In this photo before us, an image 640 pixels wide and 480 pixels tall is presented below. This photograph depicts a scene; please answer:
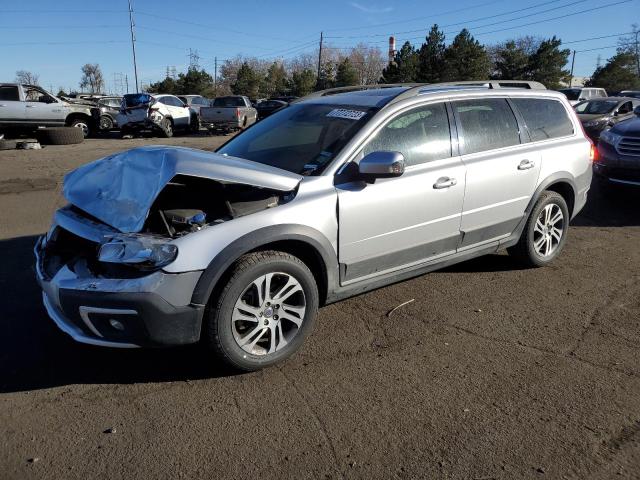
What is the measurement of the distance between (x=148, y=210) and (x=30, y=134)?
17.6 meters

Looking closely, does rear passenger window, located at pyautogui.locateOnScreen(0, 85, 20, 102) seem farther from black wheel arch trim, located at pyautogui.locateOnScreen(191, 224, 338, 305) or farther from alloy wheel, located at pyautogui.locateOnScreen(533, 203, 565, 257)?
alloy wheel, located at pyautogui.locateOnScreen(533, 203, 565, 257)

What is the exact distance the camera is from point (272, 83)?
76.6 meters

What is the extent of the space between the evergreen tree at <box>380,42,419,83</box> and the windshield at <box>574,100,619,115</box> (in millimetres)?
27618

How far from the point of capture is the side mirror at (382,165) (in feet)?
11.1

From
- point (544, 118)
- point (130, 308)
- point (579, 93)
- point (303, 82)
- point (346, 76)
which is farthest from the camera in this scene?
point (303, 82)

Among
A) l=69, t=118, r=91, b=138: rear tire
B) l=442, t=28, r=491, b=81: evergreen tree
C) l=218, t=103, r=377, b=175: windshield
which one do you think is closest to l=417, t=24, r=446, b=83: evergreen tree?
l=442, t=28, r=491, b=81: evergreen tree

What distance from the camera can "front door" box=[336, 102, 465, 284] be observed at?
358 centimetres

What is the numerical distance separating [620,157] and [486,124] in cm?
455

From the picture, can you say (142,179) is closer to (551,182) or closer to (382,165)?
(382,165)

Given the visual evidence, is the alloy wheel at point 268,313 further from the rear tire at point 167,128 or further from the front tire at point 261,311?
the rear tire at point 167,128

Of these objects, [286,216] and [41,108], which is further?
[41,108]

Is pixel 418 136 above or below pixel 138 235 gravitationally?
above

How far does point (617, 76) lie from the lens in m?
57.6

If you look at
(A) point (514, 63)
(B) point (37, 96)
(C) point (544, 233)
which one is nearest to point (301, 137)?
(C) point (544, 233)
